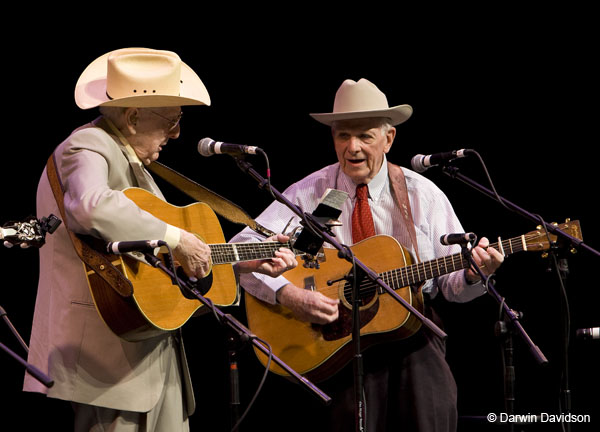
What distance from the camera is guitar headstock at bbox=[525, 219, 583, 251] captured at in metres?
3.75

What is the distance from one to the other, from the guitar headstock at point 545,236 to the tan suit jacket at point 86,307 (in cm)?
195

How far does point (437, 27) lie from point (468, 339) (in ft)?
7.49

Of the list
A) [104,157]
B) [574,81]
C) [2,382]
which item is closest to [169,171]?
[104,157]

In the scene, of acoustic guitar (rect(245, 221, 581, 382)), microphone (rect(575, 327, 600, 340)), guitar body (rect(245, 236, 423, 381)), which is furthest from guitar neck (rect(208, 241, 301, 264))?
microphone (rect(575, 327, 600, 340))

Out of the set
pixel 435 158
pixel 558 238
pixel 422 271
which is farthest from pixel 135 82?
pixel 558 238

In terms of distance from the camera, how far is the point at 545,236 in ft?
12.6

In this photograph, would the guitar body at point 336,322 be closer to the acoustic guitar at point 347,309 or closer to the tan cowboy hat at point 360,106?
the acoustic guitar at point 347,309

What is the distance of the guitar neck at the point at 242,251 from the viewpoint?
352 cm

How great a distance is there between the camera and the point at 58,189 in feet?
10.2

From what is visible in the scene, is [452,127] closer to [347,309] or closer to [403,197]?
[403,197]

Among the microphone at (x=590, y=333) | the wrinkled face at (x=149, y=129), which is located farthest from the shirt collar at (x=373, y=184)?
the microphone at (x=590, y=333)

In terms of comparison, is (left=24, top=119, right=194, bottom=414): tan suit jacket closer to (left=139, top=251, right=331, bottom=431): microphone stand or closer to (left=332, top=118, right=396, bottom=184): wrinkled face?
(left=139, top=251, right=331, bottom=431): microphone stand

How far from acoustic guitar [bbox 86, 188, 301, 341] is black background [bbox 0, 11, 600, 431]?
1.57 metres

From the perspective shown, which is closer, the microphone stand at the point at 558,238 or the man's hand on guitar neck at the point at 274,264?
the microphone stand at the point at 558,238
